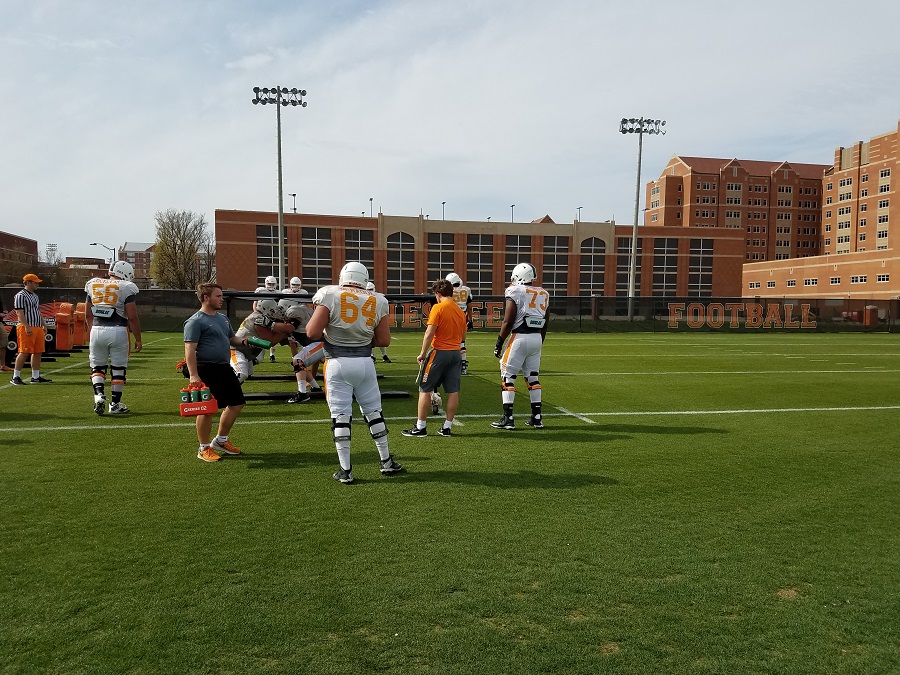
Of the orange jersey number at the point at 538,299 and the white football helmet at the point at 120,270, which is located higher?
the white football helmet at the point at 120,270

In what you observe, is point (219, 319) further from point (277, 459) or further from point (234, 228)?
point (234, 228)

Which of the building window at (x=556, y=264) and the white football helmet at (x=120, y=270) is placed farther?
the building window at (x=556, y=264)

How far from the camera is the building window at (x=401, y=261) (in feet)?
245

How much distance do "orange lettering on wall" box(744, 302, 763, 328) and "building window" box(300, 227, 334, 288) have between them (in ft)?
163

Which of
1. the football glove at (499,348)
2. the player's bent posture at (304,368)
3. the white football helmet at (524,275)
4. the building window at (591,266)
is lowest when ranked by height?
the player's bent posture at (304,368)

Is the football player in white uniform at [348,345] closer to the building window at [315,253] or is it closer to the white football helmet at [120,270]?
the white football helmet at [120,270]

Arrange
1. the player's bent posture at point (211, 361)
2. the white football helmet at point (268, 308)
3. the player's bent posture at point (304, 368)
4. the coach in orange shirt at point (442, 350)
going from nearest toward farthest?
the player's bent posture at point (211, 361) < the coach in orange shirt at point (442, 350) < the player's bent posture at point (304, 368) < the white football helmet at point (268, 308)

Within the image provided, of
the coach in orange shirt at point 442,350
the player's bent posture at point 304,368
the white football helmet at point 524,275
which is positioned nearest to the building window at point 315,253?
the player's bent posture at point 304,368

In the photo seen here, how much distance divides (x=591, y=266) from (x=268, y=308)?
7201 centimetres

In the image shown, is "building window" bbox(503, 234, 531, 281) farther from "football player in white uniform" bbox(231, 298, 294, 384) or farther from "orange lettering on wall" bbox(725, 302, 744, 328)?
"football player in white uniform" bbox(231, 298, 294, 384)

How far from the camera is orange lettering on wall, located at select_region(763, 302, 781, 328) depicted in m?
34.0

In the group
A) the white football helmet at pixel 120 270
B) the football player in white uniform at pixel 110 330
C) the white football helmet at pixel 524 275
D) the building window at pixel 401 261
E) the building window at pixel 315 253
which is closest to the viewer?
the white football helmet at pixel 524 275

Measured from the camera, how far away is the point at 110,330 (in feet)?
30.2

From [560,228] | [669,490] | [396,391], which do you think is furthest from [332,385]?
[560,228]
